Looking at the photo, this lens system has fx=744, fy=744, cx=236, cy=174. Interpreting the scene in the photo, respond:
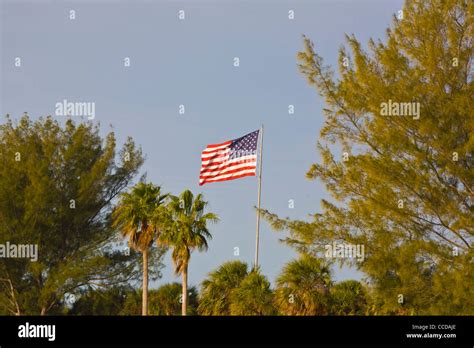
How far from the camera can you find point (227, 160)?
35625 millimetres

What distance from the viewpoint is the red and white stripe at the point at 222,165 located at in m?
35.3

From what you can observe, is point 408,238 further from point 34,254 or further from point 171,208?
point 34,254

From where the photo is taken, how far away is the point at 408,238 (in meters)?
24.3

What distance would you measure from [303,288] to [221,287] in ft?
18.6

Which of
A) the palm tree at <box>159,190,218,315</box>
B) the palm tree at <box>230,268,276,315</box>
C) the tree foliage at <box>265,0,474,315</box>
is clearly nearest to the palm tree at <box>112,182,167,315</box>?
the palm tree at <box>159,190,218,315</box>

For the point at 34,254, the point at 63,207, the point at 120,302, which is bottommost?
the point at 120,302

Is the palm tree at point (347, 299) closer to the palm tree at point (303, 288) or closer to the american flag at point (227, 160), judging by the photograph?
the palm tree at point (303, 288)

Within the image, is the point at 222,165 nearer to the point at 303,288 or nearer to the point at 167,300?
the point at 303,288

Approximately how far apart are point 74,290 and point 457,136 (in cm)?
3082
